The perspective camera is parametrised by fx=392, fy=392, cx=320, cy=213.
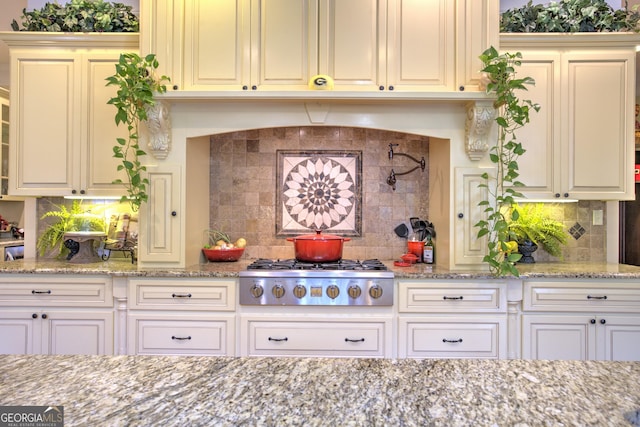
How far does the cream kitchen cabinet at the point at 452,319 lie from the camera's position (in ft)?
7.59

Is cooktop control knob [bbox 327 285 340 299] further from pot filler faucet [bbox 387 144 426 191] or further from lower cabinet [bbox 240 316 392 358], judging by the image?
pot filler faucet [bbox 387 144 426 191]

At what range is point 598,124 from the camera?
2658 millimetres

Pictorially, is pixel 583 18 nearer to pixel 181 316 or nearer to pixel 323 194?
pixel 323 194

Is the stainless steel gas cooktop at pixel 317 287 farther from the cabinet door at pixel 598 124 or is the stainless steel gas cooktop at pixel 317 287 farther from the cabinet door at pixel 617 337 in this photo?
the cabinet door at pixel 598 124

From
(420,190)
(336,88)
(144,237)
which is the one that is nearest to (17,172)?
(144,237)

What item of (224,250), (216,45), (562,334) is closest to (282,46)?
(216,45)

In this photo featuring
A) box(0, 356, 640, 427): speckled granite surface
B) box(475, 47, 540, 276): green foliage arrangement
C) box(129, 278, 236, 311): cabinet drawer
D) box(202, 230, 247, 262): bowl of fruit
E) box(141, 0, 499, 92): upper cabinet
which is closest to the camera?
box(0, 356, 640, 427): speckled granite surface

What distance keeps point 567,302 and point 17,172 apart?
3.67 meters

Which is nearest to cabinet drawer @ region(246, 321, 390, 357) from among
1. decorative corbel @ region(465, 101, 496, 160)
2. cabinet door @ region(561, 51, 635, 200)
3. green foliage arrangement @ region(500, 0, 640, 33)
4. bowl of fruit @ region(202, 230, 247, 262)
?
bowl of fruit @ region(202, 230, 247, 262)

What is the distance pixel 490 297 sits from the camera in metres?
2.35

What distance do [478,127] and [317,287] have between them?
1.39 meters

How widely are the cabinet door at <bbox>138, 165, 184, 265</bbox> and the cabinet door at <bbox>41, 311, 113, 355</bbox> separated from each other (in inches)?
17.3

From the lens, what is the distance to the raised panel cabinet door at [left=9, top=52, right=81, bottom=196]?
2.68 meters

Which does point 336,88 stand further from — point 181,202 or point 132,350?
point 132,350
